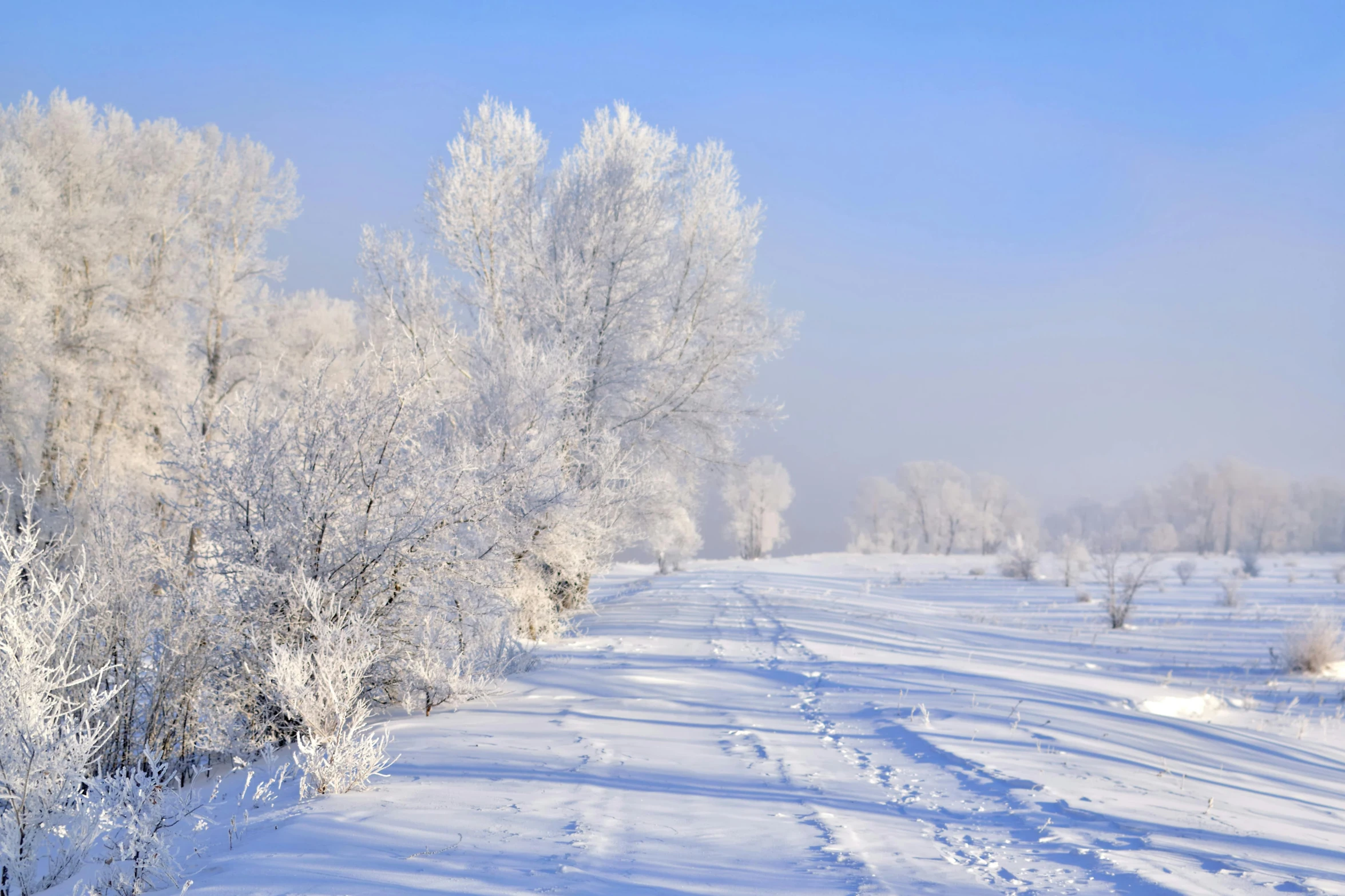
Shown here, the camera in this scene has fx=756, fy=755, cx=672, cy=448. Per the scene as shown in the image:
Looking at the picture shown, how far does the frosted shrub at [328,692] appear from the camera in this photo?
160 inches

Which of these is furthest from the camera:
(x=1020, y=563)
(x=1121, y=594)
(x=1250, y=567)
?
(x=1020, y=563)

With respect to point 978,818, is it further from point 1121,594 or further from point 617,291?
point 1121,594

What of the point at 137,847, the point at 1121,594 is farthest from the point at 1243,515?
the point at 137,847

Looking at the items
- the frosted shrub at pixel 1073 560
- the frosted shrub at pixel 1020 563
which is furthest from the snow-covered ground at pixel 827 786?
the frosted shrub at pixel 1020 563

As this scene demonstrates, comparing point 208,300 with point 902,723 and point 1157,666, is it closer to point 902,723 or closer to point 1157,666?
point 902,723

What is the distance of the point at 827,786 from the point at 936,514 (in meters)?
76.9

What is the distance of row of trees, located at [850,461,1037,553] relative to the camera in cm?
7631

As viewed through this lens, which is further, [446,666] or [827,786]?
[446,666]

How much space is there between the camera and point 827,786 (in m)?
4.38

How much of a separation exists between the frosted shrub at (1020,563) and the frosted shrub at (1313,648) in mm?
16384

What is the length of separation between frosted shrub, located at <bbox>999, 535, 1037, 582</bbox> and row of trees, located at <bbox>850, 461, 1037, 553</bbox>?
43.7 metres

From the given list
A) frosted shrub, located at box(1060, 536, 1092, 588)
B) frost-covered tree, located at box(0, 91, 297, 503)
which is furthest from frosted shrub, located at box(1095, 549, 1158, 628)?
frost-covered tree, located at box(0, 91, 297, 503)

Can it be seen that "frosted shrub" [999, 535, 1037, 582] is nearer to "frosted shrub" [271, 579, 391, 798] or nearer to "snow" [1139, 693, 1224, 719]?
"snow" [1139, 693, 1224, 719]

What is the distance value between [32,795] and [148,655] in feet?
8.41
